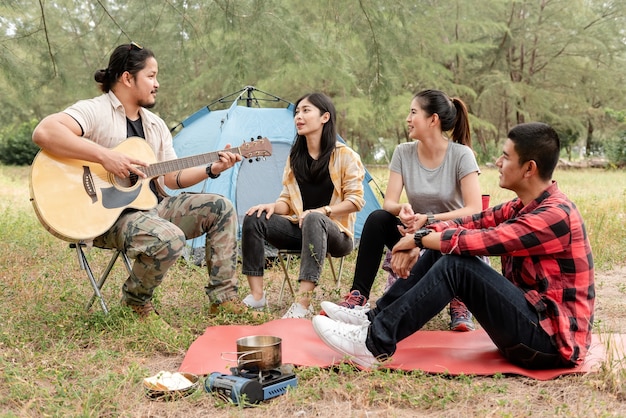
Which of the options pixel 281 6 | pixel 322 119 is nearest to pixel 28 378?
pixel 322 119

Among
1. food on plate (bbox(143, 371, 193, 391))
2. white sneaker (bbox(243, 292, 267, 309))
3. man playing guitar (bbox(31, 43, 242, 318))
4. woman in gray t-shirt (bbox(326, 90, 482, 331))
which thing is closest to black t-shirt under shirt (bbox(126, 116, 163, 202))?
man playing guitar (bbox(31, 43, 242, 318))

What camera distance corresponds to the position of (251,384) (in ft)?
7.41

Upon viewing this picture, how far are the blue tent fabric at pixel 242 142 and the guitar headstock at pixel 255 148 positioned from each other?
4.65 feet

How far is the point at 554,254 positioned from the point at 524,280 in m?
0.19

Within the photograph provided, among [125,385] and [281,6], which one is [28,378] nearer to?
[125,385]

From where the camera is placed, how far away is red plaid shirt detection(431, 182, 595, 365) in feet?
7.69

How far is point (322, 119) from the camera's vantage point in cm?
381

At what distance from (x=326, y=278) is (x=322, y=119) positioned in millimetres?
1333

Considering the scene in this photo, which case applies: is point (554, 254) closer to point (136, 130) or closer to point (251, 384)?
point (251, 384)

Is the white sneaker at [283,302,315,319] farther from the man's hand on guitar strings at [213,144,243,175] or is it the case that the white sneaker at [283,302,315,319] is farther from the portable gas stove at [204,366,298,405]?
the portable gas stove at [204,366,298,405]

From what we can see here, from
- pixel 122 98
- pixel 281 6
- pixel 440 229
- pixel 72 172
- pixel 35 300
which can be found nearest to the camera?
pixel 440 229

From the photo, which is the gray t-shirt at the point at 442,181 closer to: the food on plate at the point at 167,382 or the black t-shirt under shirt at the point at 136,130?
the black t-shirt under shirt at the point at 136,130

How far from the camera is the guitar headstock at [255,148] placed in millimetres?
3564

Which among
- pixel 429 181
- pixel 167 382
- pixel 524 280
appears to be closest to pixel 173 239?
pixel 167 382
